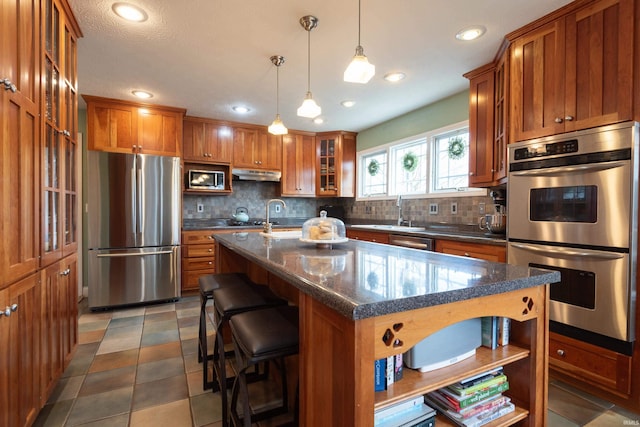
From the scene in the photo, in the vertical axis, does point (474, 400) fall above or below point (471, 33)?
below

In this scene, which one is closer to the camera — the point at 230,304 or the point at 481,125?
the point at 230,304

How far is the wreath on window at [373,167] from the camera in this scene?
4.73 meters

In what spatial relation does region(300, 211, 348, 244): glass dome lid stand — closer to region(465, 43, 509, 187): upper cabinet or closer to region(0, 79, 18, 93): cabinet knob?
region(0, 79, 18, 93): cabinet knob

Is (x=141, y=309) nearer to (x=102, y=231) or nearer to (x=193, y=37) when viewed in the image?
(x=102, y=231)

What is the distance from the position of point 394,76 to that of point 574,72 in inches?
54.9

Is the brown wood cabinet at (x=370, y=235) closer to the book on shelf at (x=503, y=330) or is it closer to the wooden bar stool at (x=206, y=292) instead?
the wooden bar stool at (x=206, y=292)

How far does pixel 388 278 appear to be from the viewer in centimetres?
104

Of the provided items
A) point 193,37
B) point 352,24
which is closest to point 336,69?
point 352,24

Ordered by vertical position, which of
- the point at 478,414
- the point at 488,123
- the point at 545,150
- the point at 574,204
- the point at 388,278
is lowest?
the point at 478,414

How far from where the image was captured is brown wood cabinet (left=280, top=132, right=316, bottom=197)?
489 centimetres

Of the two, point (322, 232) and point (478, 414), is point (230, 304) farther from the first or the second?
point (478, 414)

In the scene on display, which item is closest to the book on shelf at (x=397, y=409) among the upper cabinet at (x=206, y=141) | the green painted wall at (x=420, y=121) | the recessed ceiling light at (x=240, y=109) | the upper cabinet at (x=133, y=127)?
the green painted wall at (x=420, y=121)

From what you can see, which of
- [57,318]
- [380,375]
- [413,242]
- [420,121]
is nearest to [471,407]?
[380,375]

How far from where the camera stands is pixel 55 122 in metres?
1.79
